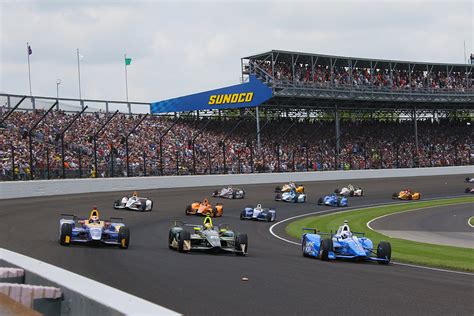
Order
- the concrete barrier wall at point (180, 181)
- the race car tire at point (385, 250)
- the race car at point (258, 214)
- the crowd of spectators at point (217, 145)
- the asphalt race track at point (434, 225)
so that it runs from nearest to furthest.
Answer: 1. the race car tire at point (385, 250)
2. the asphalt race track at point (434, 225)
3. the race car at point (258, 214)
4. the concrete barrier wall at point (180, 181)
5. the crowd of spectators at point (217, 145)

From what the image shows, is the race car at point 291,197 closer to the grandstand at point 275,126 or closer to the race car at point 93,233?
the grandstand at point 275,126

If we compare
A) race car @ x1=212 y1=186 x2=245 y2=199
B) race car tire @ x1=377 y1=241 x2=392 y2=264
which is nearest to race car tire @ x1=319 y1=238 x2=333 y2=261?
race car tire @ x1=377 y1=241 x2=392 y2=264

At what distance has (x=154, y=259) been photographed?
15492 mm

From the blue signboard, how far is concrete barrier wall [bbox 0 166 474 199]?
8479mm

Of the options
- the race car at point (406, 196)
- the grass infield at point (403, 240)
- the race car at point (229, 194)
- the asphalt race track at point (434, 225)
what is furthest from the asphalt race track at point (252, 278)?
the race car at point (406, 196)

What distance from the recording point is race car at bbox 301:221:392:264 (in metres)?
16.4

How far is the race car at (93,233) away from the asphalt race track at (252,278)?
1.37ft

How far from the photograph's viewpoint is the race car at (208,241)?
1745 centimetres

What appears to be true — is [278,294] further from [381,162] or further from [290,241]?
[381,162]

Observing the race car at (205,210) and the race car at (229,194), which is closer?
the race car at (205,210)

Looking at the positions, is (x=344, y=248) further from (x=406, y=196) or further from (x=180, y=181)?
(x=180, y=181)

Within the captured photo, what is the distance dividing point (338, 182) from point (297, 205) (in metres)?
16.2

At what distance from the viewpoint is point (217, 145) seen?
55531 mm

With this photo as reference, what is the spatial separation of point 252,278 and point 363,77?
61.5 metres
